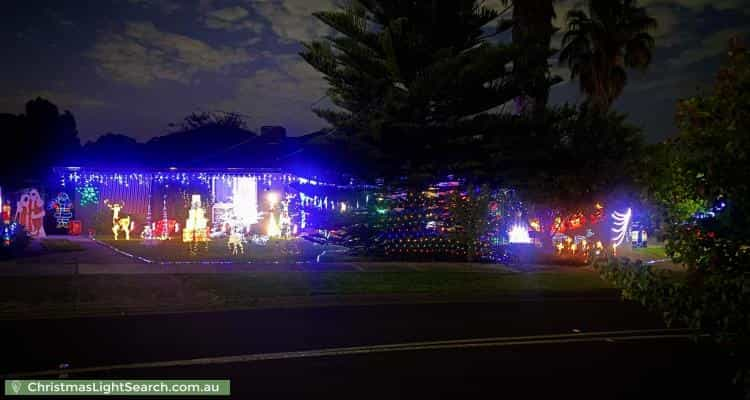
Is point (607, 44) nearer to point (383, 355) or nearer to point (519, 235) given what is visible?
point (519, 235)

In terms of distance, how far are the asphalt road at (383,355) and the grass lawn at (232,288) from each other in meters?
0.81

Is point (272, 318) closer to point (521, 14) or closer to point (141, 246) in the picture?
point (141, 246)

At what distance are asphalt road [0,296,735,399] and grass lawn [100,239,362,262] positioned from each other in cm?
701

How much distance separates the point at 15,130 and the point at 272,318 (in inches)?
1510

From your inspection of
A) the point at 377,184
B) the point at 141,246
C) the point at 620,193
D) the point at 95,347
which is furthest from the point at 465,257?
the point at 95,347

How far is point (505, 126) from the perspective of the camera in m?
19.5

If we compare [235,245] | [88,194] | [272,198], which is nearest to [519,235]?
[272,198]

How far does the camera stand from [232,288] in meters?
11.6

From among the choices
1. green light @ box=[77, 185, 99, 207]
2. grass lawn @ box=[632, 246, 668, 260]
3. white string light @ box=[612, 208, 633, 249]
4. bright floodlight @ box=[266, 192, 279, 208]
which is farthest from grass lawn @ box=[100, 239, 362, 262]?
grass lawn @ box=[632, 246, 668, 260]

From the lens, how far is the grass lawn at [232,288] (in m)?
9.97

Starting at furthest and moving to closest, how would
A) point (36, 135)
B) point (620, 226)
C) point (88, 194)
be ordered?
point (36, 135), point (88, 194), point (620, 226)

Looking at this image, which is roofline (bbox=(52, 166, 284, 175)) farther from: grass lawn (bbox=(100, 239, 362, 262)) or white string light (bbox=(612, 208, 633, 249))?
white string light (bbox=(612, 208, 633, 249))

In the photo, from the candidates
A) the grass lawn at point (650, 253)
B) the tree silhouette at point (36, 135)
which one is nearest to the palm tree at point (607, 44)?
the grass lawn at point (650, 253)

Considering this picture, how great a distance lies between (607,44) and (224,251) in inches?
740
